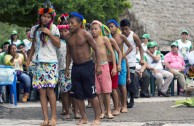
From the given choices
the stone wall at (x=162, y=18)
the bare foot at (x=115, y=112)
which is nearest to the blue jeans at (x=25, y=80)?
the bare foot at (x=115, y=112)

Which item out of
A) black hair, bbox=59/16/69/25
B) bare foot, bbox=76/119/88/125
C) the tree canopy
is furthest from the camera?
the tree canopy

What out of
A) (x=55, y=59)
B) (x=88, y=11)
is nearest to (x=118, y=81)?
(x=55, y=59)

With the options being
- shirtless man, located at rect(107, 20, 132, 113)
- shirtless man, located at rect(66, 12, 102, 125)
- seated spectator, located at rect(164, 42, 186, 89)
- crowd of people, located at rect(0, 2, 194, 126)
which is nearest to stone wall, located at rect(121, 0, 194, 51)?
seated spectator, located at rect(164, 42, 186, 89)

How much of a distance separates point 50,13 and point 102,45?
4.18ft

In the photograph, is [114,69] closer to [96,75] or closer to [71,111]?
[96,75]

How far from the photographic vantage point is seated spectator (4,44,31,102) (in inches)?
545

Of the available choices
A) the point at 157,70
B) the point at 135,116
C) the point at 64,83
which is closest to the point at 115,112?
the point at 135,116

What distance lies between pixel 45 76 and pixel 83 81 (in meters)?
0.65

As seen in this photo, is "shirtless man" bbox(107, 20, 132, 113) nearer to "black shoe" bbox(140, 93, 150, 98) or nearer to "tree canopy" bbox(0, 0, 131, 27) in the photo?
"black shoe" bbox(140, 93, 150, 98)

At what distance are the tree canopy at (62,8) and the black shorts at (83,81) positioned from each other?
9.11m

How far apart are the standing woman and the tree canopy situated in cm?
884

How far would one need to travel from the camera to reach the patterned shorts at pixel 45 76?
30.8 ft

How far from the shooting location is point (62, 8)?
61.3ft

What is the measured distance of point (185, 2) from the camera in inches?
862
